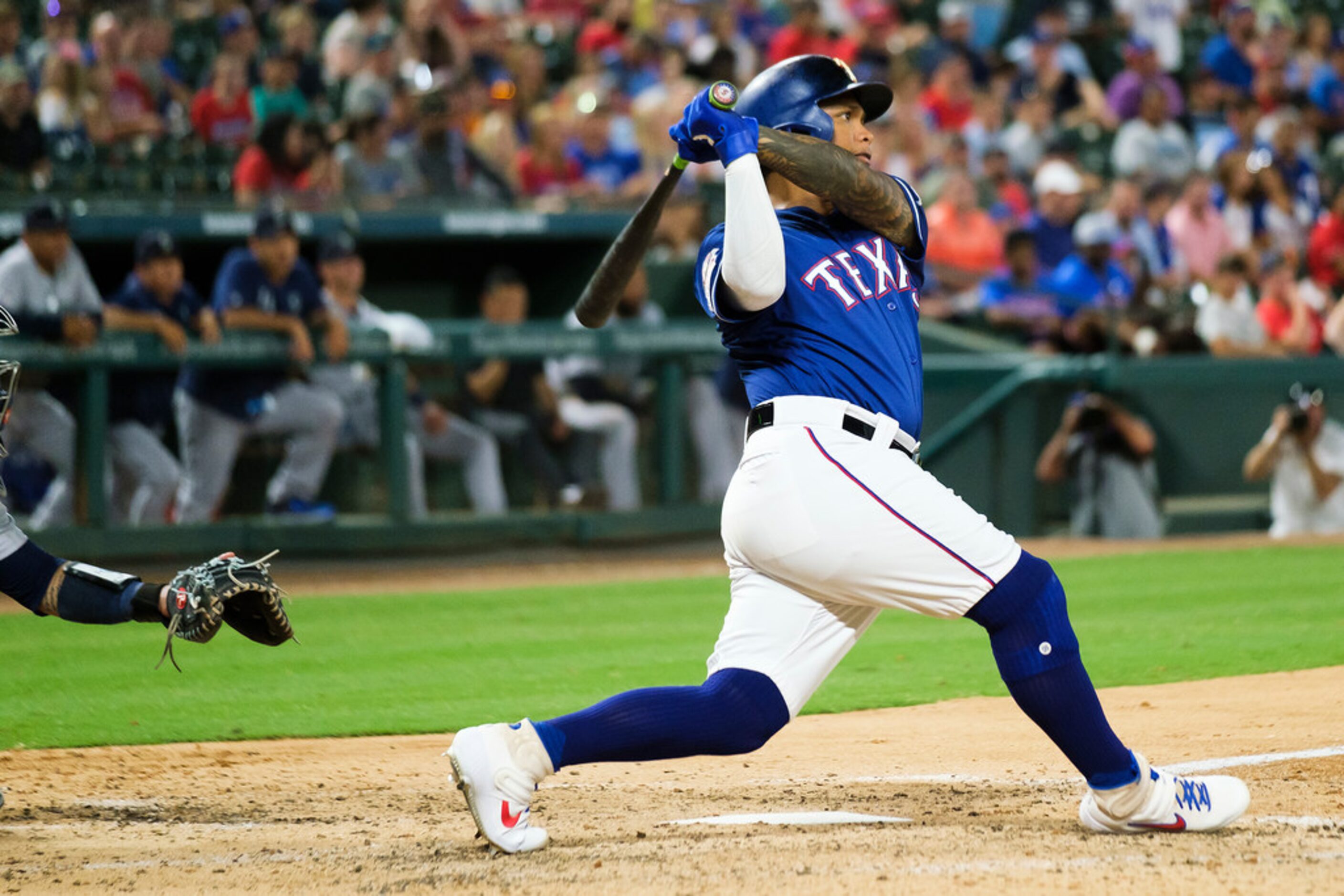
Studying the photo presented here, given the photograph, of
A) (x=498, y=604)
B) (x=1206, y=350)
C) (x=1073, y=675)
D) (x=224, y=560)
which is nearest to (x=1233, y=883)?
(x=1073, y=675)

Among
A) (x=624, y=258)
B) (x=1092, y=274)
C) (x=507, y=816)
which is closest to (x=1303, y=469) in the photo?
(x=1092, y=274)

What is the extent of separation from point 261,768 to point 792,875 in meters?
1.94

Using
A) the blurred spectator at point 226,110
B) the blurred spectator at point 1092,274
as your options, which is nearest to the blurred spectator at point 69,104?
the blurred spectator at point 226,110

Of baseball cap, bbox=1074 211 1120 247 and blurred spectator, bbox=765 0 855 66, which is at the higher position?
blurred spectator, bbox=765 0 855 66

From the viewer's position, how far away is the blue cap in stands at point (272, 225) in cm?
852

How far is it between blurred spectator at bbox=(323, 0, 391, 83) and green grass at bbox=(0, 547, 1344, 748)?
14.7 ft

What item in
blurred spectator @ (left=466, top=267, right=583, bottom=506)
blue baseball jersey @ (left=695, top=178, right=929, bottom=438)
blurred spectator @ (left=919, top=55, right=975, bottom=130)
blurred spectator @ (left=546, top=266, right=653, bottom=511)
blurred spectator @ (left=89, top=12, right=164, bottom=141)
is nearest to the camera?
blue baseball jersey @ (left=695, top=178, right=929, bottom=438)

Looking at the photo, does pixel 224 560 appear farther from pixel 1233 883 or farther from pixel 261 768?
pixel 1233 883

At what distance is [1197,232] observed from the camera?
39.7 ft

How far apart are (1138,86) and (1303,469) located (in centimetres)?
513

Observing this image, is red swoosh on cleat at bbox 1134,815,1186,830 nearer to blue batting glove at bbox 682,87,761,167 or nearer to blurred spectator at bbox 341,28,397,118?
blue batting glove at bbox 682,87,761,167

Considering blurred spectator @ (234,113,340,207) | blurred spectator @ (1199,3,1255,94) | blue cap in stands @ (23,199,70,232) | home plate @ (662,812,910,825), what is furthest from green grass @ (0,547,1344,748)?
blurred spectator @ (1199,3,1255,94)

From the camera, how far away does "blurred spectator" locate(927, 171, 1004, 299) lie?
11391mm

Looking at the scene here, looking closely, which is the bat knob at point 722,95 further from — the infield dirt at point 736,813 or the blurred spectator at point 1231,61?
the blurred spectator at point 1231,61
